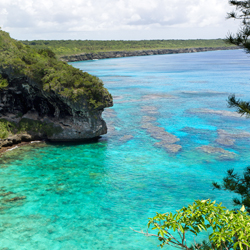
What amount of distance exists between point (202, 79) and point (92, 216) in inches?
3112

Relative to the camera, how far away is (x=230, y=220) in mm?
8125

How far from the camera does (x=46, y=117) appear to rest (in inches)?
1372

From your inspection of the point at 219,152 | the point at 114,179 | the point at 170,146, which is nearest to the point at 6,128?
the point at 114,179

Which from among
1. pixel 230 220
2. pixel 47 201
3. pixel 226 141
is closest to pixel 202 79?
pixel 226 141

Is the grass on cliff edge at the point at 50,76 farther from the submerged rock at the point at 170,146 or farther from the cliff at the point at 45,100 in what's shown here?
the submerged rock at the point at 170,146

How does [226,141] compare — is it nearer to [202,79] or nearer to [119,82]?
A: [119,82]

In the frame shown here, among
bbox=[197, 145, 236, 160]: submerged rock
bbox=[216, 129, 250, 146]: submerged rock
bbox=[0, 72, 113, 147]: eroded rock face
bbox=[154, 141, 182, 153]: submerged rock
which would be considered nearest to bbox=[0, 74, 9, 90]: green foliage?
bbox=[0, 72, 113, 147]: eroded rock face

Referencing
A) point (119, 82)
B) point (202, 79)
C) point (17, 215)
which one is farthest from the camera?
point (202, 79)

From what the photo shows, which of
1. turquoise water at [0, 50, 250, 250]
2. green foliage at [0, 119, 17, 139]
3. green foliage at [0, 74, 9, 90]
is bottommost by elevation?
turquoise water at [0, 50, 250, 250]

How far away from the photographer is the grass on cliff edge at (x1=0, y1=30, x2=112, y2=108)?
32.3 m

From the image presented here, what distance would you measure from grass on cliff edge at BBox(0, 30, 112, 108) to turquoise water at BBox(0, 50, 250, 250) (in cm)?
581

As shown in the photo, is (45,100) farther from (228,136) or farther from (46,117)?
(228,136)

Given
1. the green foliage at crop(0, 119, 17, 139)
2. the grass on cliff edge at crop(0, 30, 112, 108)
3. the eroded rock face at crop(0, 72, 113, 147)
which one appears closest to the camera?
the green foliage at crop(0, 119, 17, 139)

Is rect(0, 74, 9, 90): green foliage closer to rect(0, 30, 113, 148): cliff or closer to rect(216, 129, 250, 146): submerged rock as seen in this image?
rect(0, 30, 113, 148): cliff
